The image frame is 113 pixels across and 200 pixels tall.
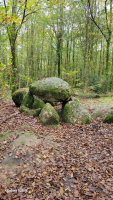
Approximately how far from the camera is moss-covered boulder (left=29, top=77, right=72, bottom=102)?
781cm

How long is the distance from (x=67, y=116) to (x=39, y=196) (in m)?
4.67

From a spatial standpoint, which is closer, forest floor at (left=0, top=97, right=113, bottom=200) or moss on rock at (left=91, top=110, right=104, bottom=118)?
forest floor at (left=0, top=97, right=113, bottom=200)

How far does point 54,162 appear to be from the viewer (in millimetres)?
4199

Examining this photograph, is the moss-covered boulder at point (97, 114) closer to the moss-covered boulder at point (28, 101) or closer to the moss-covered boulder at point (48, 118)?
the moss-covered boulder at point (48, 118)

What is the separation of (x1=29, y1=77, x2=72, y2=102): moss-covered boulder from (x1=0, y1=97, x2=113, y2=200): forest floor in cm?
209

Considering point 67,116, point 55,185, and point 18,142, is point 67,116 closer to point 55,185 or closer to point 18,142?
point 18,142

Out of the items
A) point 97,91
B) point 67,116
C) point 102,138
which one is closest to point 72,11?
point 97,91

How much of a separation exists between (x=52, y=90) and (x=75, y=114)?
6.27 feet

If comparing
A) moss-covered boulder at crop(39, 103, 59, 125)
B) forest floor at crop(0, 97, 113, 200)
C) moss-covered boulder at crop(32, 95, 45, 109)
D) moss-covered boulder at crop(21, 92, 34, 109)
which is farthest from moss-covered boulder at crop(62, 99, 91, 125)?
moss-covered boulder at crop(21, 92, 34, 109)

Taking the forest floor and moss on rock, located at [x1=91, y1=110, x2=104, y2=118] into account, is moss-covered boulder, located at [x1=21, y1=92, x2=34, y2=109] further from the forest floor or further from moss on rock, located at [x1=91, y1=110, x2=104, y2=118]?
moss on rock, located at [x1=91, y1=110, x2=104, y2=118]

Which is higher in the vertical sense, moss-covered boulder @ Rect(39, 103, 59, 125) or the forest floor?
moss-covered boulder @ Rect(39, 103, 59, 125)

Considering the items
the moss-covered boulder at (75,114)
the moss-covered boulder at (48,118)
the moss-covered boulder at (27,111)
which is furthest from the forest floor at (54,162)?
the moss-covered boulder at (27,111)

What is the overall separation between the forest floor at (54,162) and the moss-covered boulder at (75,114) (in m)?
0.85

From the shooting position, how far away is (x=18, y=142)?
16.1ft
